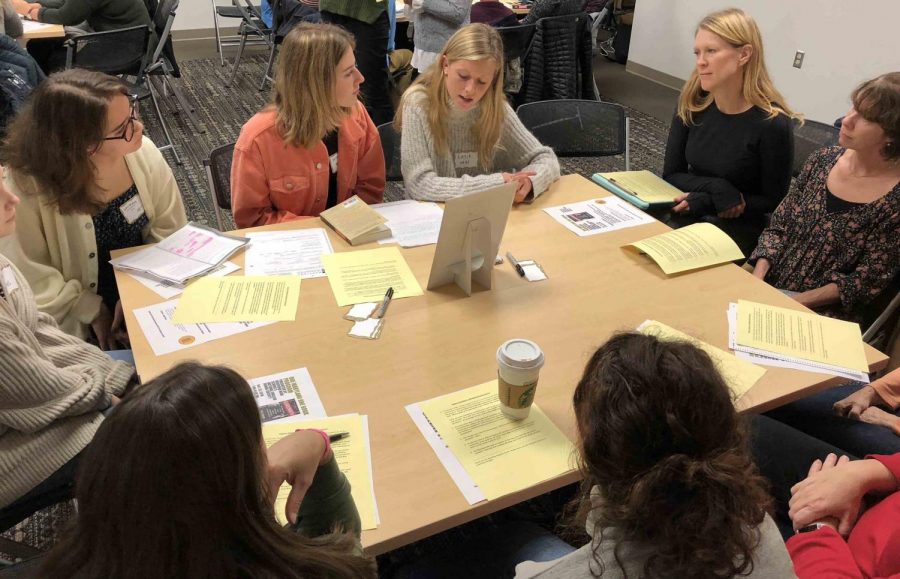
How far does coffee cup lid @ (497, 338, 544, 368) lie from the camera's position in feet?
3.86

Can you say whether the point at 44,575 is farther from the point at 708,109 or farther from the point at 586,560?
the point at 708,109

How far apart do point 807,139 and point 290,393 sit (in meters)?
2.18

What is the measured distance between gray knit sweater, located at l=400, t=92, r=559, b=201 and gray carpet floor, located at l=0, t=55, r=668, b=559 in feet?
4.90

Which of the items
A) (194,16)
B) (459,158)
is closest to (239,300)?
(459,158)

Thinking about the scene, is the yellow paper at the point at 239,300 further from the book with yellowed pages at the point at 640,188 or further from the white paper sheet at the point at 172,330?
the book with yellowed pages at the point at 640,188

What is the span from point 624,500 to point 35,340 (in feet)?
3.96

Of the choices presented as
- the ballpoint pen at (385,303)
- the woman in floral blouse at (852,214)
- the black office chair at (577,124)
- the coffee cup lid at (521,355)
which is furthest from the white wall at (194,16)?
the coffee cup lid at (521,355)

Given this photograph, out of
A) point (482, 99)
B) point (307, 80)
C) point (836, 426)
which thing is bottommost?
point (836, 426)

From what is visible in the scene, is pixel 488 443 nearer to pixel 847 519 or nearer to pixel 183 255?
pixel 847 519

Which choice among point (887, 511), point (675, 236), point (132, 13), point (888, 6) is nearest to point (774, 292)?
point (675, 236)

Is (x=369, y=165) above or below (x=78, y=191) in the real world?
below

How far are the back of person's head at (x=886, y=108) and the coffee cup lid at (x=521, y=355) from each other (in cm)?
145

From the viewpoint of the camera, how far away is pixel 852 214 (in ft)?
6.58

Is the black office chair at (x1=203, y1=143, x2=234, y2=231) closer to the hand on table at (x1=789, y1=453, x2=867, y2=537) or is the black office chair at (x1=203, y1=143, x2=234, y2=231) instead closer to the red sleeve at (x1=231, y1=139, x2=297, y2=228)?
the red sleeve at (x1=231, y1=139, x2=297, y2=228)
